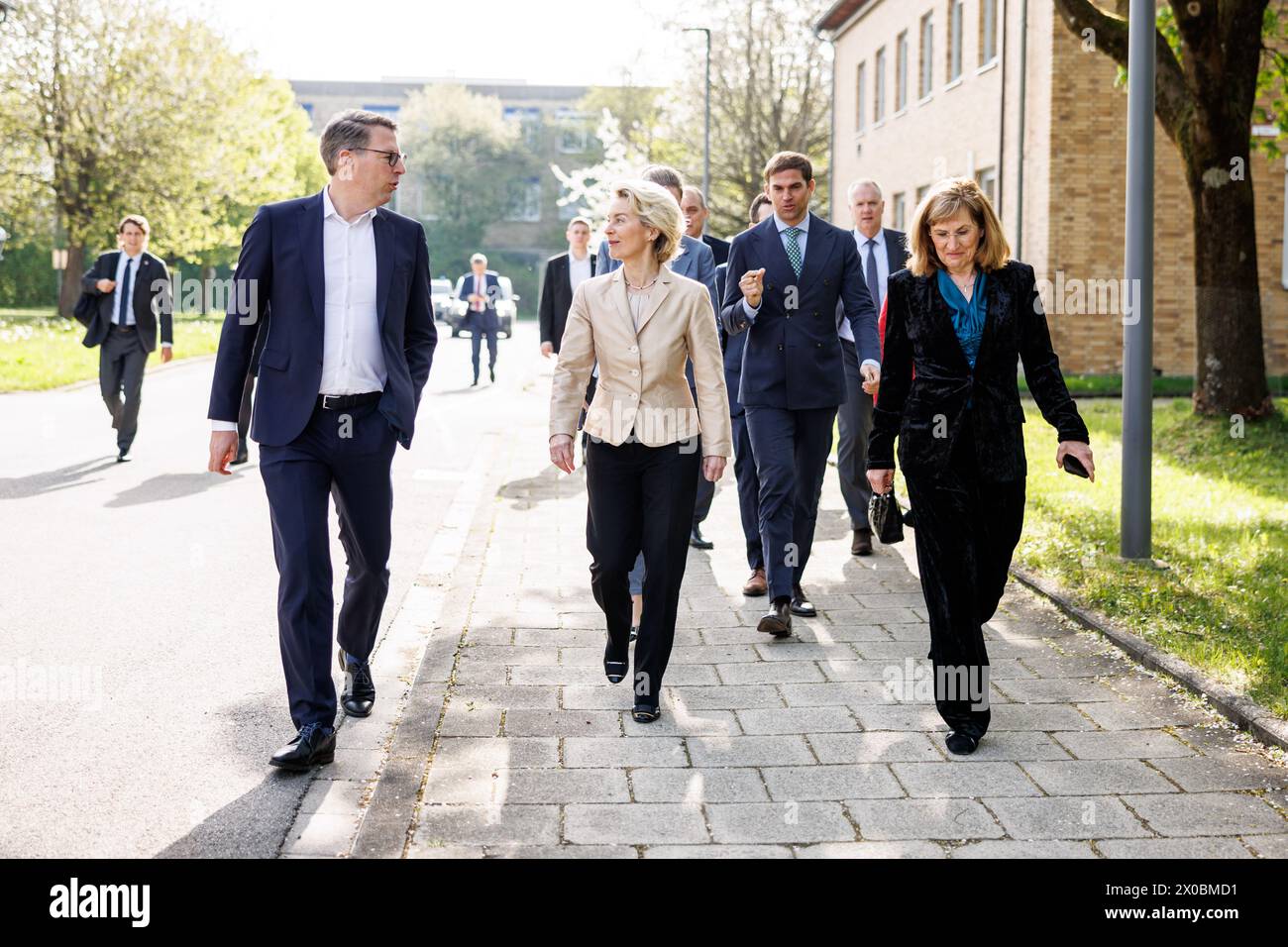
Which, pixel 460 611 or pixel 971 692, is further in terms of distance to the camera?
pixel 460 611

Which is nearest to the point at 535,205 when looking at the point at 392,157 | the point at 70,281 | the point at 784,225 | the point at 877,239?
the point at 70,281

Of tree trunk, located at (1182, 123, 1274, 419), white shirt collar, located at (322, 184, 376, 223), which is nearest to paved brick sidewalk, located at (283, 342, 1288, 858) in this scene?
white shirt collar, located at (322, 184, 376, 223)

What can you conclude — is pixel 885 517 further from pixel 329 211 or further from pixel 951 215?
pixel 329 211

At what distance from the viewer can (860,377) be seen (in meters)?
9.04

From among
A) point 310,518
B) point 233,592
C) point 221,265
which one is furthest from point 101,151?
point 310,518

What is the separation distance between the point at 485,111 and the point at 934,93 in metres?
51.5

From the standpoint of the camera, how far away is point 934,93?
Answer: 29.0m

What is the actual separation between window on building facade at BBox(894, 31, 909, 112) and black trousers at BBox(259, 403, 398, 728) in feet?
92.3

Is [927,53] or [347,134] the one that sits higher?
[927,53]

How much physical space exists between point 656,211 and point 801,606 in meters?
2.47

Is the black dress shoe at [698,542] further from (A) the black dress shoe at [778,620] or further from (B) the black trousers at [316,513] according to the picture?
(B) the black trousers at [316,513]

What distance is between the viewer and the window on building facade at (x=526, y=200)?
7969cm

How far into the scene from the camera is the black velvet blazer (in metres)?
5.29
